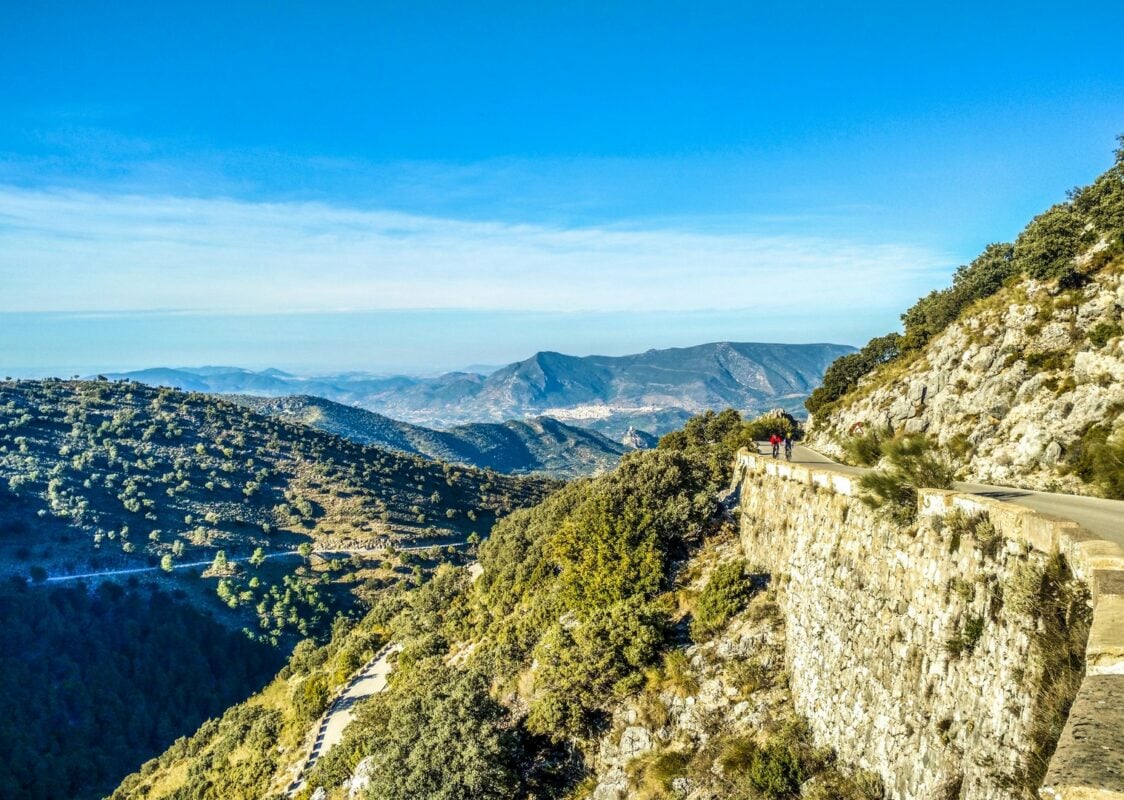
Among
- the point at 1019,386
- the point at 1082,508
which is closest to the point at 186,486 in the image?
the point at 1019,386

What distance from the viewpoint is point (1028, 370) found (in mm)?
20500

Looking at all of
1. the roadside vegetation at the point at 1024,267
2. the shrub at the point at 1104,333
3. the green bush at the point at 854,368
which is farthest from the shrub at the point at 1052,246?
the green bush at the point at 854,368

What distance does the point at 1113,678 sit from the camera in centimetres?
396

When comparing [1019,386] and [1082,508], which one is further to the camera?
[1019,386]

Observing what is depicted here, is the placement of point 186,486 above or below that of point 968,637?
below

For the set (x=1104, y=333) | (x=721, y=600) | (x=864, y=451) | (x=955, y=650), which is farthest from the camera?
(x=1104, y=333)

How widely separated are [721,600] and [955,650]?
736 centimetres

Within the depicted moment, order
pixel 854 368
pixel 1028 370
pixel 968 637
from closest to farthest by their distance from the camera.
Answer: pixel 968 637
pixel 1028 370
pixel 854 368

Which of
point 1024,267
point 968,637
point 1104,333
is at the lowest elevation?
point 968,637

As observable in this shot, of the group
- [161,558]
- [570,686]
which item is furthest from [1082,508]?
[161,558]

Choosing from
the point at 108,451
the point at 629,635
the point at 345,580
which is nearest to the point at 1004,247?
the point at 629,635

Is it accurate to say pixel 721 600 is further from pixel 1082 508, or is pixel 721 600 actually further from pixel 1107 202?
pixel 1107 202

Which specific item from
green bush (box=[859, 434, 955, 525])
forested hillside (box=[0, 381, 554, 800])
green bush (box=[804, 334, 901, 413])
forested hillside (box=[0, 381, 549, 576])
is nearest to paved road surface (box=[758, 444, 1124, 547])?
green bush (box=[859, 434, 955, 525])

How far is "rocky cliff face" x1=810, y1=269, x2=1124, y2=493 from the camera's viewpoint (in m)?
15.9
